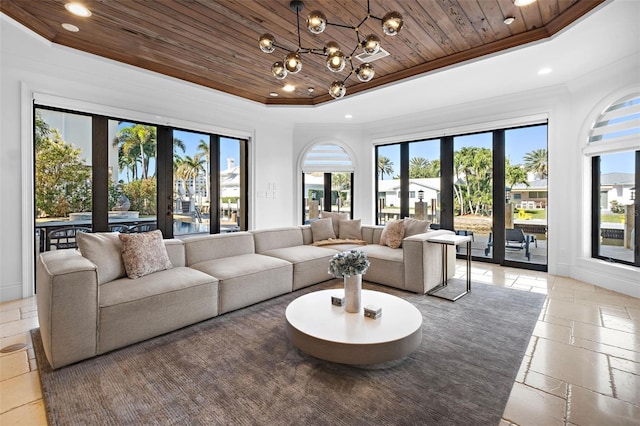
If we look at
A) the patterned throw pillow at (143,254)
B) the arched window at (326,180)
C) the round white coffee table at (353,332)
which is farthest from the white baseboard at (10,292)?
the arched window at (326,180)

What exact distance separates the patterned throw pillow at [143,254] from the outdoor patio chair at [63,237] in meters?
1.84

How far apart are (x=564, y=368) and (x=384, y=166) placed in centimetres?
526

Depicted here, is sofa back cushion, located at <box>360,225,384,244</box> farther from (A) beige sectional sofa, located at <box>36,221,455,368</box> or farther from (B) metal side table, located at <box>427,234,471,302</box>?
(B) metal side table, located at <box>427,234,471,302</box>

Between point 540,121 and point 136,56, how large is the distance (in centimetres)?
589

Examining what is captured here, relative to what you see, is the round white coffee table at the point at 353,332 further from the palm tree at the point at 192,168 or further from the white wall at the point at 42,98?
the palm tree at the point at 192,168

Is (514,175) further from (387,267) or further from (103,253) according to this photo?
(103,253)

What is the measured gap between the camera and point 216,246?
3771 millimetres

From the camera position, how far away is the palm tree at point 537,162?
4.95m

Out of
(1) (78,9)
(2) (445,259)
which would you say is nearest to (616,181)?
(2) (445,259)

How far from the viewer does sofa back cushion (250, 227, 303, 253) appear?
4297 millimetres

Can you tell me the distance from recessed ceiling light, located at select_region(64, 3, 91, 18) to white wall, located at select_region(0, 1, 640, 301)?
612mm

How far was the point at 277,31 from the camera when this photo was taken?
3250 millimetres

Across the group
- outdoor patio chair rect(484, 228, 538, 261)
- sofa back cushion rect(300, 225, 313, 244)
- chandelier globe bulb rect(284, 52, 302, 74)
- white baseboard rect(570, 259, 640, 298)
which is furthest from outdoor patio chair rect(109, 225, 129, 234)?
white baseboard rect(570, 259, 640, 298)

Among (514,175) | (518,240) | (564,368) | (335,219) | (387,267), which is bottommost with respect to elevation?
(564,368)
